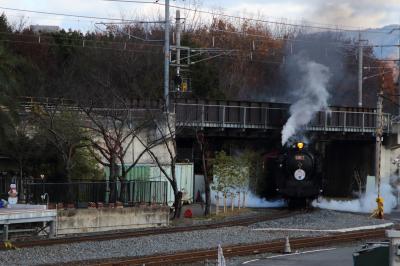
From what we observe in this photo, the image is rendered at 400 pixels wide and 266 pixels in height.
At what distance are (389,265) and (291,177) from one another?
90.5ft

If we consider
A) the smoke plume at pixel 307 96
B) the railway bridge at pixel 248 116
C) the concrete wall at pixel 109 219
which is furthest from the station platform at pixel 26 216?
the railway bridge at pixel 248 116

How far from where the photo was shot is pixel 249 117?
5269 cm

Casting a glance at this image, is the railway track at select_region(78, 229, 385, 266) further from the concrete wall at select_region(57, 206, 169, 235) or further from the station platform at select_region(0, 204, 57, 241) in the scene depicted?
the concrete wall at select_region(57, 206, 169, 235)

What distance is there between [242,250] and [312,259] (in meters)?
2.31

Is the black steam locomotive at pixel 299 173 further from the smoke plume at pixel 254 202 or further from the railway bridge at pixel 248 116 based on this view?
the railway bridge at pixel 248 116

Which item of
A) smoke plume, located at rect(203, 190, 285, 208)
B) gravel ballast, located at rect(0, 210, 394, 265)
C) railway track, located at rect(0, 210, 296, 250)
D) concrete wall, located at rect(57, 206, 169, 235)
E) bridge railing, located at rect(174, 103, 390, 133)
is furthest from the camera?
bridge railing, located at rect(174, 103, 390, 133)

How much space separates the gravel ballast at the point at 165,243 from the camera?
21953 millimetres

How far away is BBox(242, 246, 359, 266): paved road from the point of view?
22016 mm

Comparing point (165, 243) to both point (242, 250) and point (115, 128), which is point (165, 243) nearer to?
point (242, 250)

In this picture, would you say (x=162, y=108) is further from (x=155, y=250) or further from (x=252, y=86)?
(x=252, y=86)

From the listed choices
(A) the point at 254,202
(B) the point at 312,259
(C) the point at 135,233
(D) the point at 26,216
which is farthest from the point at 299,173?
(D) the point at 26,216

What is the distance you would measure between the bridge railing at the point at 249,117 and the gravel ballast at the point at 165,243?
13296 millimetres

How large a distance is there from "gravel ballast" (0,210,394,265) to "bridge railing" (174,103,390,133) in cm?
1330

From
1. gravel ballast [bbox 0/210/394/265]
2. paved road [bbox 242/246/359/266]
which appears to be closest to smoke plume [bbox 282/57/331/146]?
gravel ballast [bbox 0/210/394/265]
